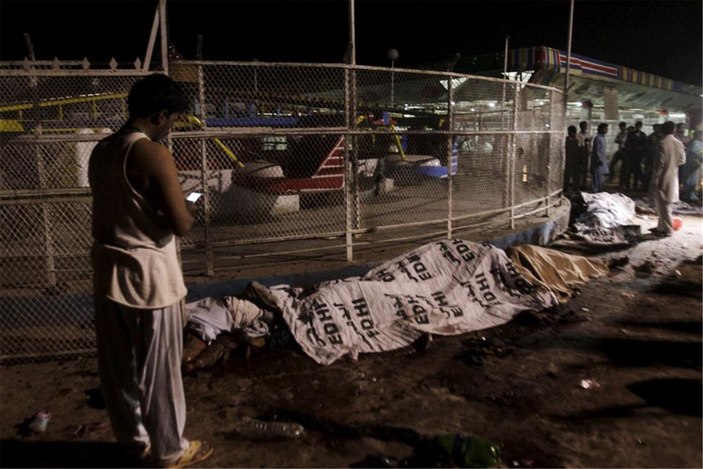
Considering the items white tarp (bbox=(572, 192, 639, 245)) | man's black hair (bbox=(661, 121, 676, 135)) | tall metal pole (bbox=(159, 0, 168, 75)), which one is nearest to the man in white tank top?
tall metal pole (bbox=(159, 0, 168, 75))

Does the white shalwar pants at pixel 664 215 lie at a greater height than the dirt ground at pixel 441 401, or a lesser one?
greater

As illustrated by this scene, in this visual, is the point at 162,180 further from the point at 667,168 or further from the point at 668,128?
the point at 667,168

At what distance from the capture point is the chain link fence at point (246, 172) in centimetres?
457

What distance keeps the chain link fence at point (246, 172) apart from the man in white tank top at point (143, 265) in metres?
1.86

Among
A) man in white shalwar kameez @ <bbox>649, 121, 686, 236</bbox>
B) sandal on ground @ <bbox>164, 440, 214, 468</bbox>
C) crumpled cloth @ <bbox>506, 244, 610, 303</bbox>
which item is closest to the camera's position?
sandal on ground @ <bbox>164, 440, 214, 468</bbox>

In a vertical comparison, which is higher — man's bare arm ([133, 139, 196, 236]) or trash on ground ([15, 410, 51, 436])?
man's bare arm ([133, 139, 196, 236])

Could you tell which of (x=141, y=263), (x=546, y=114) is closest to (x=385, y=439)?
(x=141, y=263)

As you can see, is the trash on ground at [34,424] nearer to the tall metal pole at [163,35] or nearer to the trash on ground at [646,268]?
the tall metal pole at [163,35]

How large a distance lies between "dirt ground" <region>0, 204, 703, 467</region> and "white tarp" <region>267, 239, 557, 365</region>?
17 cm

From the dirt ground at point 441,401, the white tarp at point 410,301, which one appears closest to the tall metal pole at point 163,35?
the white tarp at point 410,301

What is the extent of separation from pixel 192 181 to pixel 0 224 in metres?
3.27

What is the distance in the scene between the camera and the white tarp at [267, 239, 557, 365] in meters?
4.60

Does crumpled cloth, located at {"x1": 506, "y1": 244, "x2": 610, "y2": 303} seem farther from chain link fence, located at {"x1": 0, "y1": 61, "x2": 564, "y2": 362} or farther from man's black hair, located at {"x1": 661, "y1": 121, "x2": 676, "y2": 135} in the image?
man's black hair, located at {"x1": 661, "y1": 121, "x2": 676, "y2": 135}

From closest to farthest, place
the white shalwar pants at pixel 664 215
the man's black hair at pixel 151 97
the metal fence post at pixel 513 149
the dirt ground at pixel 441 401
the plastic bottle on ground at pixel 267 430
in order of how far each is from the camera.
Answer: the man's black hair at pixel 151 97 < the dirt ground at pixel 441 401 < the plastic bottle on ground at pixel 267 430 < the metal fence post at pixel 513 149 < the white shalwar pants at pixel 664 215
